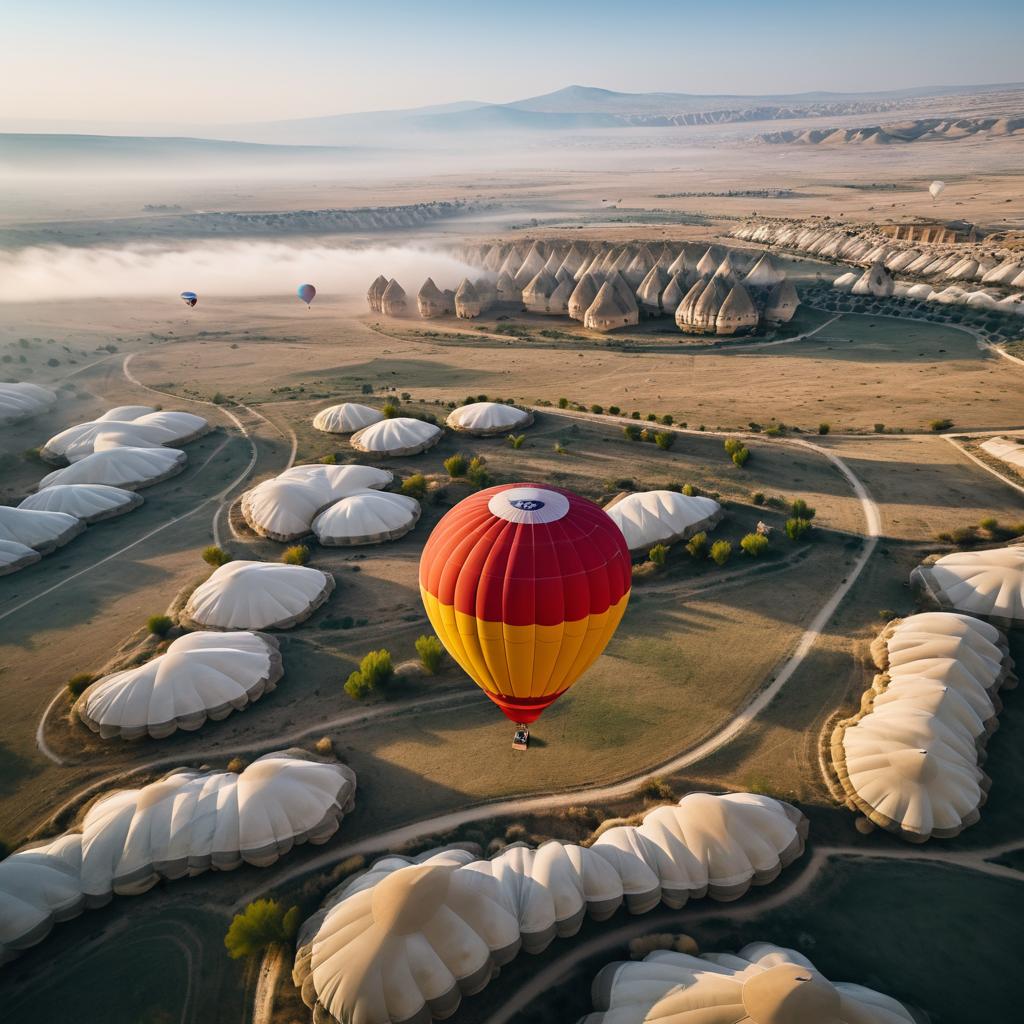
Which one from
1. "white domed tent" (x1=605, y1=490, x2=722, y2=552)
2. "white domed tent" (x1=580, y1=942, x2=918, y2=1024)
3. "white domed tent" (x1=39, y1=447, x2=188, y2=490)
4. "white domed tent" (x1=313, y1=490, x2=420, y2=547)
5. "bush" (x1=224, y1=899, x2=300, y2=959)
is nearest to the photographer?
"white domed tent" (x1=580, y1=942, x2=918, y2=1024)

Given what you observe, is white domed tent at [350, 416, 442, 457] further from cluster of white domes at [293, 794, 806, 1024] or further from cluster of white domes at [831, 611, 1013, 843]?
cluster of white domes at [293, 794, 806, 1024]

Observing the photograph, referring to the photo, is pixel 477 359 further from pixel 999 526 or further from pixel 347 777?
pixel 347 777

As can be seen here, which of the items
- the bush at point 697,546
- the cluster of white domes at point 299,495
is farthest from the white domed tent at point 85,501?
the bush at point 697,546

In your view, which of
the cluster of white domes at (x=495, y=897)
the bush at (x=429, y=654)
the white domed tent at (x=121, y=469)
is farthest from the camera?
the white domed tent at (x=121, y=469)

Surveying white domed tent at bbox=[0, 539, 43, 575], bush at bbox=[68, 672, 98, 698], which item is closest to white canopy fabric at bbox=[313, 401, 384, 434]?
white domed tent at bbox=[0, 539, 43, 575]

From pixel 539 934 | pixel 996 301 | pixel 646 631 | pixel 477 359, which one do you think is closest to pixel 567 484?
pixel 646 631

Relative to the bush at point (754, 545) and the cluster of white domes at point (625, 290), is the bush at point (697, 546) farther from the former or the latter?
the cluster of white domes at point (625, 290)
